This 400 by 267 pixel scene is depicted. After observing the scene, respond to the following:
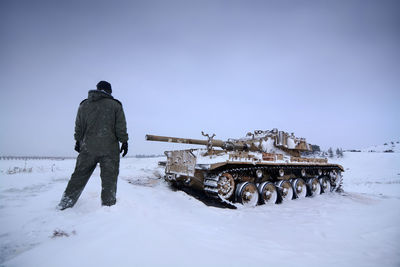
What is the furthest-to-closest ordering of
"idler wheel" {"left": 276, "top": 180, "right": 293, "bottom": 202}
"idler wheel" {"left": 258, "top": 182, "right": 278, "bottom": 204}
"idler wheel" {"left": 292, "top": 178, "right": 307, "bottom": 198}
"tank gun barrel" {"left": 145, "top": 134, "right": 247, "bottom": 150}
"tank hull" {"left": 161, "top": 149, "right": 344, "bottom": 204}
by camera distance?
"idler wheel" {"left": 292, "top": 178, "right": 307, "bottom": 198}
"idler wheel" {"left": 276, "top": 180, "right": 293, "bottom": 202}
"idler wheel" {"left": 258, "top": 182, "right": 278, "bottom": 204}
"tank gun barrel" {"left": 145, "top": 134, "right": 247, "bottom": 150}
"tank hull" {"left": 161, "top": 149, "right": 344, "bottom": 204}

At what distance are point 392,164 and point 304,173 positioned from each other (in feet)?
117

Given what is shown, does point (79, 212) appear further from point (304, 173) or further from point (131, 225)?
point (304, 173)

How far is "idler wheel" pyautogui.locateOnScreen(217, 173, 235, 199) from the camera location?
634 centimetres

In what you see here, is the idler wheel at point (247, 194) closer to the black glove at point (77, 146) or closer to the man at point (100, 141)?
the man at point (100, 141)

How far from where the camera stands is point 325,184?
1098 cm

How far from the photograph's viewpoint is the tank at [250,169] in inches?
253

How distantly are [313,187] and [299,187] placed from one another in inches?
58.4

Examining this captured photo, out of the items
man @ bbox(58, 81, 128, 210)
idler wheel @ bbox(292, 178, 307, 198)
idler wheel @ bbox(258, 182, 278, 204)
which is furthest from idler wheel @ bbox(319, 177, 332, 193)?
man @ bbox(58, 81, 128, 210)

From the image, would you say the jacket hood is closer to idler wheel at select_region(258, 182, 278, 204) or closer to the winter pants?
the winter pants

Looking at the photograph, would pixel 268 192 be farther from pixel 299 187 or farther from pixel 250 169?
pixel 299 187

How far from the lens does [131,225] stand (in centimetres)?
246

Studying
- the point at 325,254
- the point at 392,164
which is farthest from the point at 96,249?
the point at 392,164

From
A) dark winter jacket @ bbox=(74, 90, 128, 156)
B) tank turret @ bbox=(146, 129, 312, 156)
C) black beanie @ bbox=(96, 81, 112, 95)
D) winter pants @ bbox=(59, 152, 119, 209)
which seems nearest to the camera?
winter pants @ bbox=(59, 152, 119, 209)

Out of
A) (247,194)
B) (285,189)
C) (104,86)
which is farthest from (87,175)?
(285,189)
